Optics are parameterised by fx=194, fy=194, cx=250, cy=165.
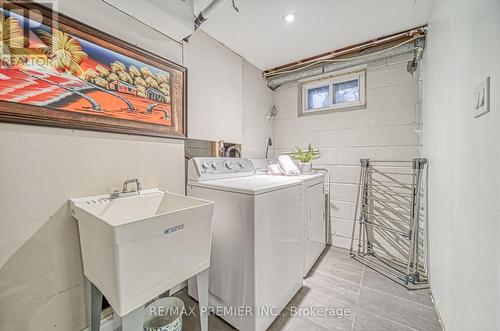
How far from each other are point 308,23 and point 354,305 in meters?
2.40

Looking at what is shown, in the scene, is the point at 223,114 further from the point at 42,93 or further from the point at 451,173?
the point at 451,173

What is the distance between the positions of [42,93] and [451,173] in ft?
7.48

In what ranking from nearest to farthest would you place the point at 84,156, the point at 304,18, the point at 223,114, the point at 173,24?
the point at 84,156 < the point at 173,24 < the point at 304,18 < the point at 223,114

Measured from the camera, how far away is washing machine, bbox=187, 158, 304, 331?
1.17 m

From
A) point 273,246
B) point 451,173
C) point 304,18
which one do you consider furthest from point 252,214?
point 304,18

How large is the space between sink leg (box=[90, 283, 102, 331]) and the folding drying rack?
7.56ft

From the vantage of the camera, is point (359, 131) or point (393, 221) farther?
point (359, 131)

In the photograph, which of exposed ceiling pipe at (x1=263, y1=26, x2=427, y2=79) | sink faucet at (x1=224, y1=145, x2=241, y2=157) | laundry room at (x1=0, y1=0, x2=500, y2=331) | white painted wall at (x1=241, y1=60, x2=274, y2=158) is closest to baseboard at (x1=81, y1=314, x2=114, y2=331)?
laundry room at (x1=0, y1=0, x2=500, y2=331)

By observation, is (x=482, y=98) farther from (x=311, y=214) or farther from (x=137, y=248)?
(x=137, y=248)

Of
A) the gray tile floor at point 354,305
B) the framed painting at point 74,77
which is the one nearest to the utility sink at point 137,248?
Answer: the framed painting at point 74,77

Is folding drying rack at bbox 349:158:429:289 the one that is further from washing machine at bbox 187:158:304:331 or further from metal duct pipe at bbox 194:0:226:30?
metal duct pipe at bbox 194:0:226:30

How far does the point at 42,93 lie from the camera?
0.98 meters

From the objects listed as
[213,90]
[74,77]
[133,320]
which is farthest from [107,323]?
[213,90]

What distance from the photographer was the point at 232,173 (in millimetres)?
1805
